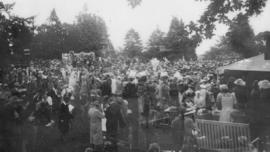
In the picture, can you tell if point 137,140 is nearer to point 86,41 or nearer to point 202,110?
point 202,110

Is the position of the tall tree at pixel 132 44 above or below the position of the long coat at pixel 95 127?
above

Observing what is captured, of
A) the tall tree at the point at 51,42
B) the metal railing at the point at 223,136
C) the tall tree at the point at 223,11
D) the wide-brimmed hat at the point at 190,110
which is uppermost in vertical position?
the tall tree at the point at 51,42

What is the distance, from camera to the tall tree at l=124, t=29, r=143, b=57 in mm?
89875

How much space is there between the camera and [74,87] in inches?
633

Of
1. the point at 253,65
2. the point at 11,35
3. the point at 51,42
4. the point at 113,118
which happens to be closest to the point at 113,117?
the point at 113,118

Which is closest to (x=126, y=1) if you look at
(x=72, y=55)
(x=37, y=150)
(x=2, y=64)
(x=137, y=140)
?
(x=137, y=140)

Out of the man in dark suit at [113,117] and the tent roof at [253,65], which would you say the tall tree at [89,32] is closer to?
the tent roof at [253,65]

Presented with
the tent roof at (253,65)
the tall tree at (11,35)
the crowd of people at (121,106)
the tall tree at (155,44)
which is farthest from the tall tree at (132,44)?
the crowd of people at (121,106)

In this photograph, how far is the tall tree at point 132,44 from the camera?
8988 cm

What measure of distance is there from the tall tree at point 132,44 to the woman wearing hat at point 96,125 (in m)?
80.0

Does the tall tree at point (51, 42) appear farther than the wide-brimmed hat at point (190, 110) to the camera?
Yes

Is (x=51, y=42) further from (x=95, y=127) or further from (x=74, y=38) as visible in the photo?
(x=95, y=127)

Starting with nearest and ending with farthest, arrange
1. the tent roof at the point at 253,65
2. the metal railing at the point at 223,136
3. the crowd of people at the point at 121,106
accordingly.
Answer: the metal railing at the point at 223,136 < the crowd of people at the point at 121,106 < the tent roof at the point at 253,65

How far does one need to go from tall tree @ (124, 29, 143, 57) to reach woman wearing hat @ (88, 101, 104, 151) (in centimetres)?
7998
